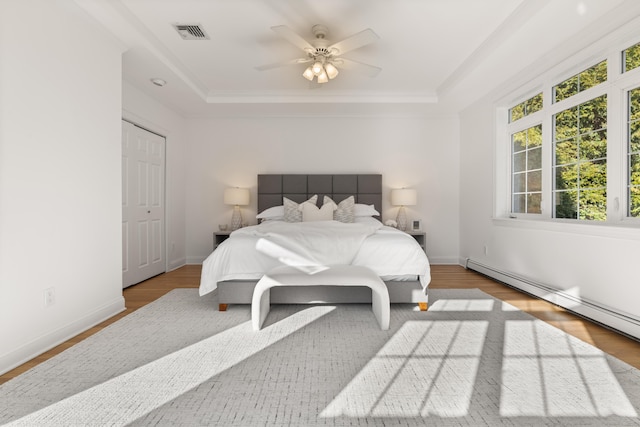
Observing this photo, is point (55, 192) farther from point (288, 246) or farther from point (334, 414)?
point (334, 414)

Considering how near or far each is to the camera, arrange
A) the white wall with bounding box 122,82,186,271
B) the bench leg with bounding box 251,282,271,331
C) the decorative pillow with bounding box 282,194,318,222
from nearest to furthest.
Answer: the bench leg with bounding box 251,282,271,331 → the white wall with bounding box 122,82,186,271 → the decorative pillow with bounding box 282,194,318,222

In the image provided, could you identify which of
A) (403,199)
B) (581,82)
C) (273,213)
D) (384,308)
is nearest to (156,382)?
(384,308)

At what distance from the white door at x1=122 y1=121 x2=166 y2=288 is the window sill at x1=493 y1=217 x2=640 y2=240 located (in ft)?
14.4

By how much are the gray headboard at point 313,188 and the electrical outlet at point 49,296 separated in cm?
318

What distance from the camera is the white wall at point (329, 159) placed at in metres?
5.47

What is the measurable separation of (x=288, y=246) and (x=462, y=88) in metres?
2.95

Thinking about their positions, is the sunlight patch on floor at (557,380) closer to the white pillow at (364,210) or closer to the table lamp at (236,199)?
the white pillow at (364,210)

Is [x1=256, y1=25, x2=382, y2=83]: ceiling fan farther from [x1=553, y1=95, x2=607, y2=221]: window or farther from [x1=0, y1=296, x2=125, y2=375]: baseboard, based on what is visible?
[x1=0, y1=296, x2=125, y2=375]: baseboard

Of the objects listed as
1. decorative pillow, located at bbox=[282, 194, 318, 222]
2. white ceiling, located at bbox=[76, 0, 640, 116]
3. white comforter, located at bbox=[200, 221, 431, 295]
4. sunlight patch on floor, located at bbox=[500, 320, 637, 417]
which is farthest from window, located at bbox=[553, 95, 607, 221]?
decorative pillow, located at bbox=[282, 194, 318, 222]

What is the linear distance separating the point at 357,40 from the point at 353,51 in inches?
29.9

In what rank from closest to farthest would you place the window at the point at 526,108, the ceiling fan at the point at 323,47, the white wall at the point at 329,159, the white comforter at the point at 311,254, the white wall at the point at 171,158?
the ceiling fan at the point at 323,47 < the white comforter at the point at 311,254 < the window at the point at 526,108 < the white wall at the point at 171,158 < the white wall at the point at 329,159

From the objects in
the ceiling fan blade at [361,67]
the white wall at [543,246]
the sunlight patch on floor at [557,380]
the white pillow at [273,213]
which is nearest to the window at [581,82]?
the white wall at [543,246]

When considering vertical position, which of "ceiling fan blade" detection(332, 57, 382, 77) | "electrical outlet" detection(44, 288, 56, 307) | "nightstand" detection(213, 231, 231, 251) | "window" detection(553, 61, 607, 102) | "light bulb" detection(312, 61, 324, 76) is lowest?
"electrical outlet" detection(44, 288, 56, 307)

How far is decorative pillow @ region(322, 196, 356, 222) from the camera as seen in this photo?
4.80 m
